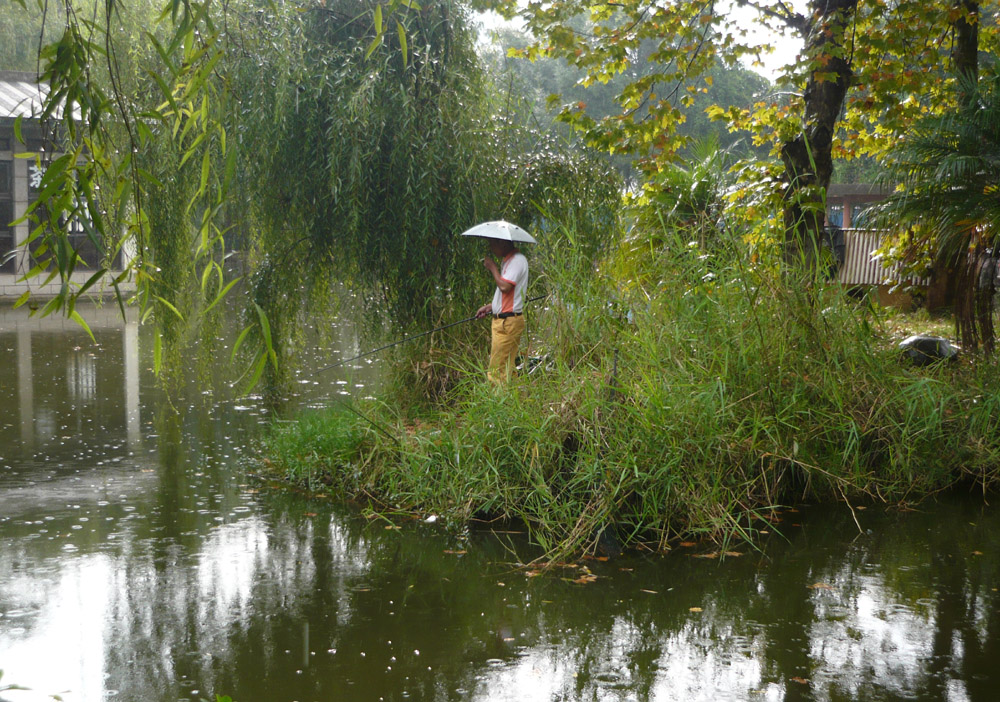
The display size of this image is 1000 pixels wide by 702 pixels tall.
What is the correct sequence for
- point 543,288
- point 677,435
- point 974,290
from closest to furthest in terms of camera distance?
point 677,435
point 974,290
point 543,288

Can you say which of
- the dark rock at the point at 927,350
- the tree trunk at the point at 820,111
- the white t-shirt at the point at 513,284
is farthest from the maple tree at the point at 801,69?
the white t-shirt at the point at 513,284

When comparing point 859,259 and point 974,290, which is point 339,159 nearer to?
point 974,290

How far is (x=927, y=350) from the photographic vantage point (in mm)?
8977

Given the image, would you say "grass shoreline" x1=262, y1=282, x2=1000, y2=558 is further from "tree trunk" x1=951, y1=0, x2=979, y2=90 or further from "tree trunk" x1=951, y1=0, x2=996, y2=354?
"tree trunk" x1=951, y1=0, x2=979, y2=90

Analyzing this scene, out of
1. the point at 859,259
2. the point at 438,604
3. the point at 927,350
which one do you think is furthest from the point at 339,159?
the point at 859,259

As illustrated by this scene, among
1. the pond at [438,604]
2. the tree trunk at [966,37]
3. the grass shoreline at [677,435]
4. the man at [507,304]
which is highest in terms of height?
the tree trunk at [966,37]

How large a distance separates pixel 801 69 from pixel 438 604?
6709 millimetres

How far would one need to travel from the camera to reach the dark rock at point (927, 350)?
8547 mm

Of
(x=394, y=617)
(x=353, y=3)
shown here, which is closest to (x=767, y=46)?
(x=353, y=3)

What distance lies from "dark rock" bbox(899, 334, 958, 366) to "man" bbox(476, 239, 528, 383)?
10.7 ft

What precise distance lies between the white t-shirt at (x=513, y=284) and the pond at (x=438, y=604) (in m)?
2.01

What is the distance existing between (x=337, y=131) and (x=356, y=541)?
330 cm

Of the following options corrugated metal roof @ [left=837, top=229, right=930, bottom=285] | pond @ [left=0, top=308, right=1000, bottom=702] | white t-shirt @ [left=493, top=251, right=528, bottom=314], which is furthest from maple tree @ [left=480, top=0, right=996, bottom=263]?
corrugated metal roof @ [left=837, top=229, right=930, bottom=285]

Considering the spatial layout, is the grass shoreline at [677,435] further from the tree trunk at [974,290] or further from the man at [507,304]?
the tree trunk at [974,290]
